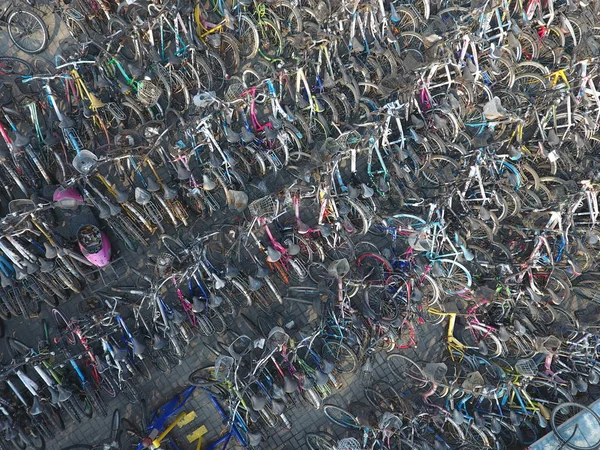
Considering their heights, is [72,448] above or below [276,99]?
below

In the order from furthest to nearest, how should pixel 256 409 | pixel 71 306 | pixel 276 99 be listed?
pixel 71 306, pixel 276 99, pixel 256 409

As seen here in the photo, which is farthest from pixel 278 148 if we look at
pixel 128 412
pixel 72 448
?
pixel 72 448

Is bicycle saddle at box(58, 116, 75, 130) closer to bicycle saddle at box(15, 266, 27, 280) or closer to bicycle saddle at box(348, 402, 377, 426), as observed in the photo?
bicycle saddle at box(15, 266, 27, 280)

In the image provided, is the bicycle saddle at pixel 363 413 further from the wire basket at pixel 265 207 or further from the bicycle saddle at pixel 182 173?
the bicycle saddle at pixel 182 173

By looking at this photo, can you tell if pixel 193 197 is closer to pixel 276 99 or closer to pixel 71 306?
pixel 276 99

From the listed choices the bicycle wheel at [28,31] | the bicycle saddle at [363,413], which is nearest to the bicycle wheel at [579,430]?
the bicycle saddle at [363,413]
